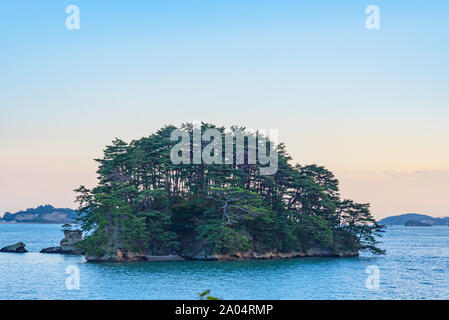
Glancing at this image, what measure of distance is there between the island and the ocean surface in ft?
9.73

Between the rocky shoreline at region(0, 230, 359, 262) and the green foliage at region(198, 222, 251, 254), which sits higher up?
the green foliage at region(198, 222, 251, 254)

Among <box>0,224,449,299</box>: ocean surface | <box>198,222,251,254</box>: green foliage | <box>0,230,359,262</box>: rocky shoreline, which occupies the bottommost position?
<box>0,224,449,299</box>: ocean surface

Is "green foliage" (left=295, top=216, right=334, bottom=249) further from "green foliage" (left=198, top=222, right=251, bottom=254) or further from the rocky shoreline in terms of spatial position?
"green foliage" (left=198, top=222, right=251, bottom=254)

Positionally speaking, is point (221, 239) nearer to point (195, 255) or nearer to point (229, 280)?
point (195, 255)

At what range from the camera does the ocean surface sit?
110ft

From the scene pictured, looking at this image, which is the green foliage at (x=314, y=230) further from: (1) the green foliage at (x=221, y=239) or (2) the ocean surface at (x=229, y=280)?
(1) the green foliage at (x=221, y=239)

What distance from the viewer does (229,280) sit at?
128 feet

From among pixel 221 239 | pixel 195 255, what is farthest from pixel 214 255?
pixel 195 255

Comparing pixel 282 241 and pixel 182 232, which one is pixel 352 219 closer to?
pixel 282 241

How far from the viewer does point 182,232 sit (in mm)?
56188

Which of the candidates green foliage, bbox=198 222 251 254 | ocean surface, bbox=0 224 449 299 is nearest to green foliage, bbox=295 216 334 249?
ocean surface, bbox=0 224 449 299

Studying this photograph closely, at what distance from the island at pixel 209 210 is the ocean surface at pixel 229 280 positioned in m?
2.96
